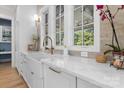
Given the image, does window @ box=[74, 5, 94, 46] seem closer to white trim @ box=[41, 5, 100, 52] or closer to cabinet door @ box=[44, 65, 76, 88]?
white trim @ box=[41, 5, 100, 52]

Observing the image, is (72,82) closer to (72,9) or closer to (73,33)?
(73,33)

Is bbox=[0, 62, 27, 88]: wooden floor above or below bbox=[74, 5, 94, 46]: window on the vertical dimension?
below

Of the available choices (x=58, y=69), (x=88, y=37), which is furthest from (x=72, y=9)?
(x=58, y=69)

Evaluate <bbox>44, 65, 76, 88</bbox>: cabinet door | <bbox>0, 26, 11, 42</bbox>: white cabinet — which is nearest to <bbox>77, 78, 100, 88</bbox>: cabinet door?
<bbox>44, 65, 76, 88</bbox>: cabinet door

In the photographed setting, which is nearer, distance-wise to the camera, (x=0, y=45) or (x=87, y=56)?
Result: (x=87, y=56)

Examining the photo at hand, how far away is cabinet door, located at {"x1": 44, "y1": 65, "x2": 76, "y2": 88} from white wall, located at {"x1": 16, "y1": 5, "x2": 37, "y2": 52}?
8.73 feet

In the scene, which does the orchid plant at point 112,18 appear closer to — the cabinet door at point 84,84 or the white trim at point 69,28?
the white trim at point 69,28

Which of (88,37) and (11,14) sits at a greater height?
(11,14)

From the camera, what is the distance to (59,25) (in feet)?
9.76

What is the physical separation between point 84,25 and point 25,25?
2.56 metres

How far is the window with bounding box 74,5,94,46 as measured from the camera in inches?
79.4

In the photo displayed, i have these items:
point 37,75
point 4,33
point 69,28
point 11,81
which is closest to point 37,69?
point 37,75

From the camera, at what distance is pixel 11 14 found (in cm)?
571

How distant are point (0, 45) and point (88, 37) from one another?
20.1ft
